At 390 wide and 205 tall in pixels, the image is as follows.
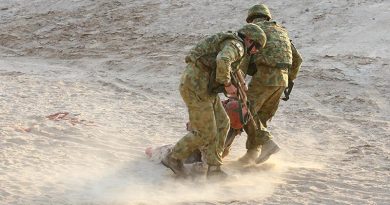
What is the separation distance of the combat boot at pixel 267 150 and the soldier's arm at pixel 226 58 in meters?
1.44

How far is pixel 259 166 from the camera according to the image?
24.1ft

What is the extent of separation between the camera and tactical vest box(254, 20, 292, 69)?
7.18m

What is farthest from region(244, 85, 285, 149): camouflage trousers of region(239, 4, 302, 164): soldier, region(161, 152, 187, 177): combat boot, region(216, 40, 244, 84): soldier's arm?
region(216, 40, 244, 84): soldier's arm

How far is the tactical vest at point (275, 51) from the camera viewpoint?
7.18 m

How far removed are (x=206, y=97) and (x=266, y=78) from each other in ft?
3.43

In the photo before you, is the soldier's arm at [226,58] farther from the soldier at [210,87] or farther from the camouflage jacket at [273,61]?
the camouflage jacket at [273,61]

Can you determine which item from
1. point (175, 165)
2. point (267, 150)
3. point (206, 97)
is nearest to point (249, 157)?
point (267, 150)

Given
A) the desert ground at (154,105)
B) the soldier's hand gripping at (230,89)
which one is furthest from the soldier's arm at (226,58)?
the desert ground at (154,105)

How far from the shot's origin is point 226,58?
601 cm

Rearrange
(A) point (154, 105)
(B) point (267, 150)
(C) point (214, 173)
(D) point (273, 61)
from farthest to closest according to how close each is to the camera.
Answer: (A) point (154, 105) < (B) point (267, 150) < (D) point (273, 61) < (C) point (214, 173)

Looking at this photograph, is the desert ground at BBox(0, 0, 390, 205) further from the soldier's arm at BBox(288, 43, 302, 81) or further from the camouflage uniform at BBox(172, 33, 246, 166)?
the soldier's arm at BBox(288, 43, 302, 81)

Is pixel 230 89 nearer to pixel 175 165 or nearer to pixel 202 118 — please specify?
pixel 202 118

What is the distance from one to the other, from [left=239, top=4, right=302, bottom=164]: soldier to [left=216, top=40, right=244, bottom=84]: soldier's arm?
41.4 inches

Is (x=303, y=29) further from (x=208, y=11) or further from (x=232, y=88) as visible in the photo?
(x=232, y=88)
